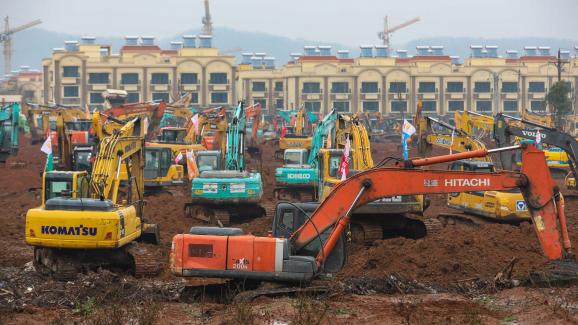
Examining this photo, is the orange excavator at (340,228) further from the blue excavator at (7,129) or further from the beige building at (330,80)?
the beige building at (330,80)

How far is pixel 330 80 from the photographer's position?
431 ft

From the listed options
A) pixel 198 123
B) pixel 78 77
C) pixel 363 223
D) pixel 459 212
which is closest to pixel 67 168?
pixel 363 223

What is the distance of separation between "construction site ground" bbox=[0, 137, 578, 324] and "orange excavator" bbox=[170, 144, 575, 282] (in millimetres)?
523

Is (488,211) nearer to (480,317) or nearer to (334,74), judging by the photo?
Result: (480,317)

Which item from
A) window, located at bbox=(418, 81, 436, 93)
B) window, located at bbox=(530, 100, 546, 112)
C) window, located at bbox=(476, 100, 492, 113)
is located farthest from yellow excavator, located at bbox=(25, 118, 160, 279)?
window, located at bbox=(530, 100, 546, 112)

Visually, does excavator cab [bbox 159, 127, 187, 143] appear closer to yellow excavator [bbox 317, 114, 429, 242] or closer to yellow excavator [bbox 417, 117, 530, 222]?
yellow excavator [bbox 417, 117, 530, 222]

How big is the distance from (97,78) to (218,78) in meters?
15.9

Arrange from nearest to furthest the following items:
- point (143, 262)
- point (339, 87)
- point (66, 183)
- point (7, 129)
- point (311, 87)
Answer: point (143, 262) < point (66, 183) < point (7, 129) < point (339, 87) < point (311, 87)

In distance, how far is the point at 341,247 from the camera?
669 inches

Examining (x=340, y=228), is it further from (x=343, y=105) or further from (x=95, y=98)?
(x=343, y=105)

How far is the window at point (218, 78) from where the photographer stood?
12975 cm

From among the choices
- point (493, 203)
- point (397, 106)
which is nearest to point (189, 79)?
point (397, 106)

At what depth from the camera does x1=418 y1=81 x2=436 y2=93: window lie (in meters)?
130

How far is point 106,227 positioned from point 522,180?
25.9 feet
